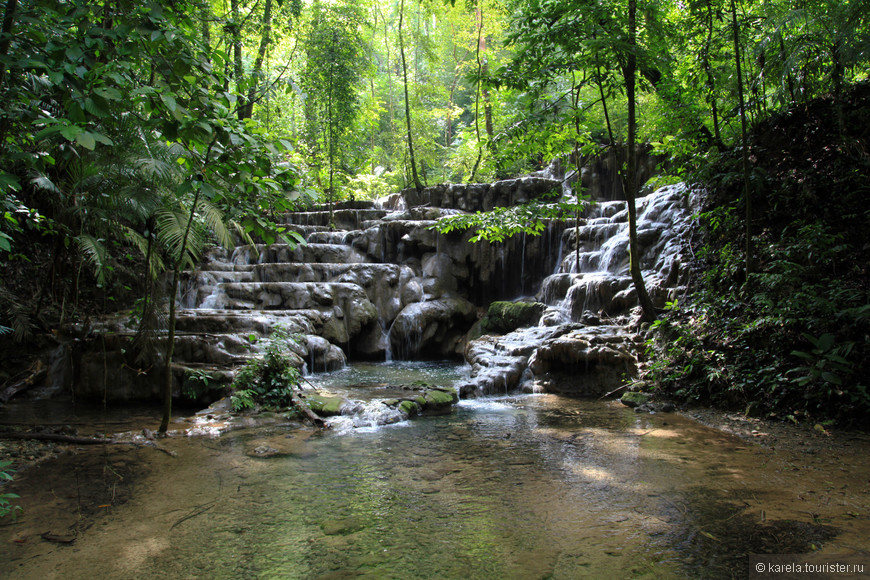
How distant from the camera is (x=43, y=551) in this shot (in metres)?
2.76

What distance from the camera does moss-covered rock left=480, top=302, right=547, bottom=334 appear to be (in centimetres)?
1143

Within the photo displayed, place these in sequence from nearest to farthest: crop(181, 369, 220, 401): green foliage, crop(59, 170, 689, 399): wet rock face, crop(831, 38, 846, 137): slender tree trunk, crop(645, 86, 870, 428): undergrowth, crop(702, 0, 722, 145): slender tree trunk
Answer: crop(645, 86, 870, 428): undergrowth < crop(831, 38, 846, 137): slender tree trunk < crop(181, 369, 220, 401): green foliage < crop(59, 170, 689, 399): wet rock face < crop(702, 0, 722, 145): slender tree trunk

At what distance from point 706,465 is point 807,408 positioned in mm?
2003

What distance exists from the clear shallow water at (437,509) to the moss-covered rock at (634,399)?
127cm

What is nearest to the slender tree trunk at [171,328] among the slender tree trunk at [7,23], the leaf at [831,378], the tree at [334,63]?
the slender tree trunk at [7,23]

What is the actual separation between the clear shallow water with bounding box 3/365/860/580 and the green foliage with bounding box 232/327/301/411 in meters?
1.07

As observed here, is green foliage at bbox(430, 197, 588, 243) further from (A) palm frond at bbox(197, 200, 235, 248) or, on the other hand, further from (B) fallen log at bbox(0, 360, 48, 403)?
(B) fallen log at bbox(0, 360, 48, 403)

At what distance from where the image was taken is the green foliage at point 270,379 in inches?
254

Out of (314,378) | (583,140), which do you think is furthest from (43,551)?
(583,140)

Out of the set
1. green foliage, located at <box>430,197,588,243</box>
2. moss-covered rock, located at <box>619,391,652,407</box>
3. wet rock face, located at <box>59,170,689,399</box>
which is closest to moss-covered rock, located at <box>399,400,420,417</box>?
wet rock face, located at <box>59,170,689,399</box>

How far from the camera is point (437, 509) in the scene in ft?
11.2

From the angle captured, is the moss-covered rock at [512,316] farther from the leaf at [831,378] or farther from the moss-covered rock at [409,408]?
the leaf at [831,378]

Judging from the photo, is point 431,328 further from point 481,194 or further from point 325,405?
point 481,194

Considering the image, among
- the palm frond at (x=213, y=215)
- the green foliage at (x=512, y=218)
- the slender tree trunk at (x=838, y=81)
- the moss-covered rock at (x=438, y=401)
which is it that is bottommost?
the moss-covered rock at (x=438, y=401)
